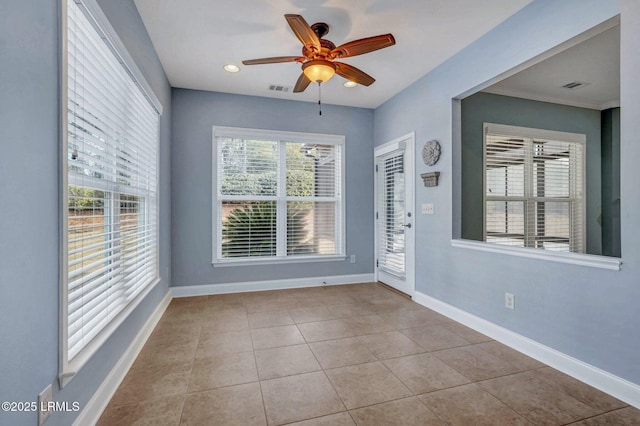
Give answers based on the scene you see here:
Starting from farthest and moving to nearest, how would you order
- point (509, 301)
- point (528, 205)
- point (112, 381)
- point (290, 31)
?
point (528, 205) < point (290, 31) < point (509, 301) < point (112, 381)

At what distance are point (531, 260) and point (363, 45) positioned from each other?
6.91ft

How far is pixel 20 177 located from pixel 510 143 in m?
4.66

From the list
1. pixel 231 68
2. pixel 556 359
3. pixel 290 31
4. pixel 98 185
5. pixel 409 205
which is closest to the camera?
pixel 98 185

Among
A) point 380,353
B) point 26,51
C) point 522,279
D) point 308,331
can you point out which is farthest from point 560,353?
point 26,51

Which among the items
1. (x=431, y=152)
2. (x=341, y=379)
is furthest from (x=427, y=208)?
(x=341, y=379)

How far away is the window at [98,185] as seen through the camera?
4.78ft

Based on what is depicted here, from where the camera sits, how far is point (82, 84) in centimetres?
157

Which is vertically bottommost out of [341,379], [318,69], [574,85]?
[341,379]

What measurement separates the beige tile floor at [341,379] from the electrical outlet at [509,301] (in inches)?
13.5

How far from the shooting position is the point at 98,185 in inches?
71.2

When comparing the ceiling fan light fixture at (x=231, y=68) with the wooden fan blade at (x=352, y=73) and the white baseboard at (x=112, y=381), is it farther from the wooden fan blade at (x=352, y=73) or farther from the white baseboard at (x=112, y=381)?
the white baseboard at (x=112, y=381)

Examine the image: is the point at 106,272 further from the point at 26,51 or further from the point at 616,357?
the point at 616,357

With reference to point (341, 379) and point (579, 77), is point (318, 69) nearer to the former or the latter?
point (341, 379)

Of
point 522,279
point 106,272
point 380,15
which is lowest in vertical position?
point 522,279
